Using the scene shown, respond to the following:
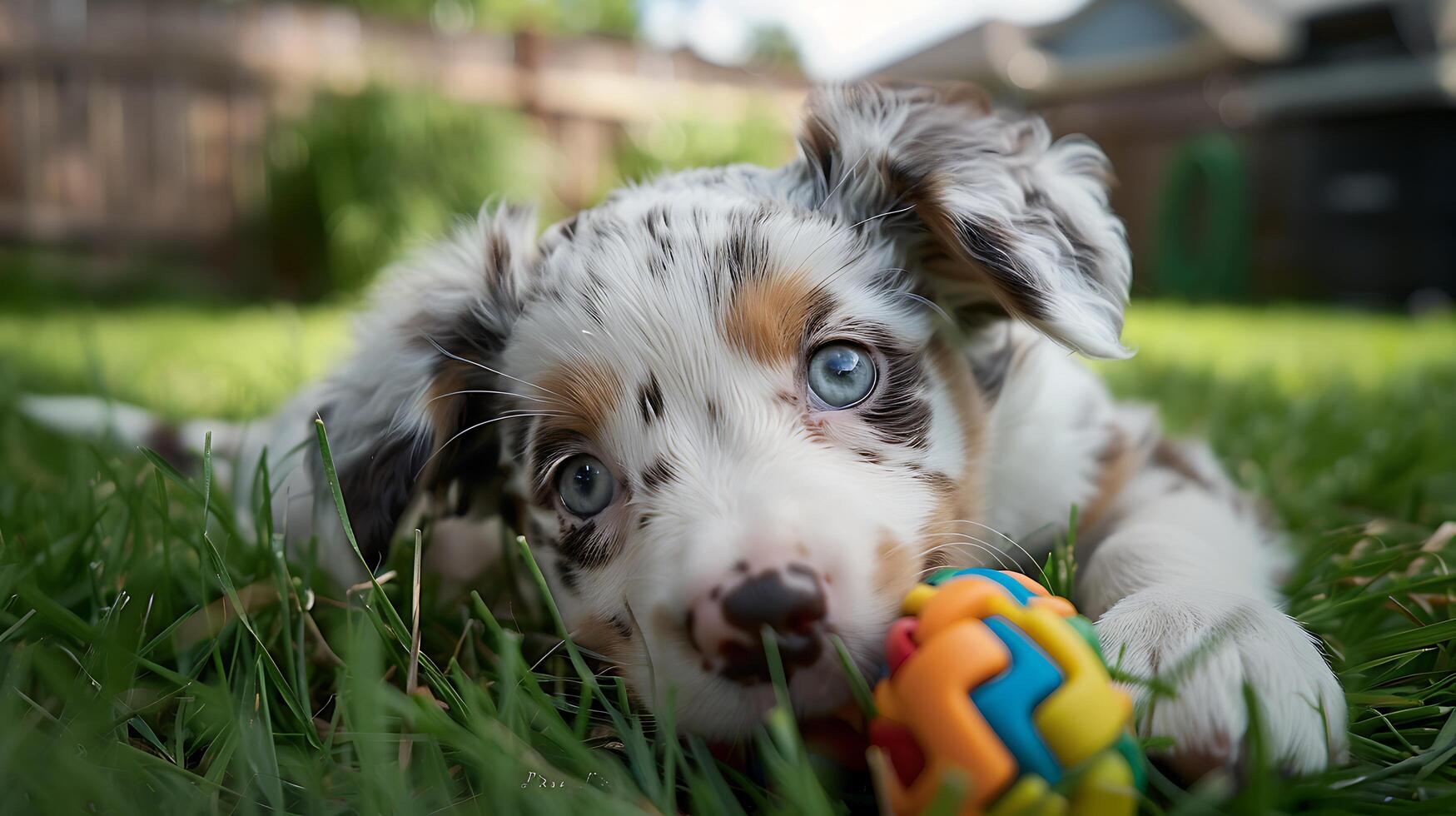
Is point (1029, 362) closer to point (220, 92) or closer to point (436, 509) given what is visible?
point (436, 509)

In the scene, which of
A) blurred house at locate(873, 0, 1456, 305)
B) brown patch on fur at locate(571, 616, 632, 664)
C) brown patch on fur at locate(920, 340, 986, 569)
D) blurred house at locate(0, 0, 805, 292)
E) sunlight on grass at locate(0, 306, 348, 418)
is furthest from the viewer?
blurred house at locate(873, 0, 1456, 305)

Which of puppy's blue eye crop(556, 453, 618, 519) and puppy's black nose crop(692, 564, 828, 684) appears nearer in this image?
puppy's black nose crop(692, 564, 828, 684)

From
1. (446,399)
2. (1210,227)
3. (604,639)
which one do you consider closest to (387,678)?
(604,639)

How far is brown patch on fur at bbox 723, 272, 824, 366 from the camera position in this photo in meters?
1.79

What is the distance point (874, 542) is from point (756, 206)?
814 mm

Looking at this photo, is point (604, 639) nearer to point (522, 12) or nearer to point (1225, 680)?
point (1225, 680)

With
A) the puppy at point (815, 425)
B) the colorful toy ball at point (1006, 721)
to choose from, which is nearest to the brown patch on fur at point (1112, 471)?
the puppy at point (815, 425)

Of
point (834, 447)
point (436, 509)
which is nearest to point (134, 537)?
point (436, 509)

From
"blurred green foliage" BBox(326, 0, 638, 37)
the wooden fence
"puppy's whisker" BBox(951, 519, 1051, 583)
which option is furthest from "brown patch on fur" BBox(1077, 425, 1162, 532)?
"blurred green foliage" BBox(326, 0, 638, 37)

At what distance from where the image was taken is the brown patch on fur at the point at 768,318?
179cm

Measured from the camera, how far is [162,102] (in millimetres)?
10805

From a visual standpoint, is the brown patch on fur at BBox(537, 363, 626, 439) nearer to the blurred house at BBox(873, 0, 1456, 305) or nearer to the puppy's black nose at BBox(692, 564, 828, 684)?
the puppy's black nose at BBox(692, 564, 828, 684)

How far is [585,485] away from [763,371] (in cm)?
41

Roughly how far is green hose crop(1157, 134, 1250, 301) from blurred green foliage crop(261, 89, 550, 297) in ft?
25.3
